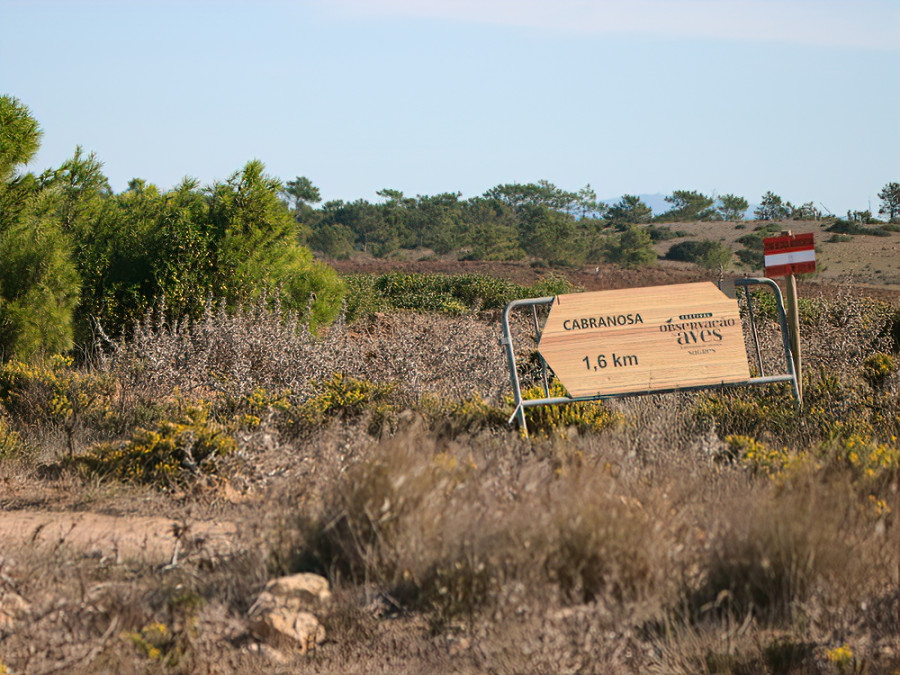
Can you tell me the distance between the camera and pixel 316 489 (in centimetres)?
411

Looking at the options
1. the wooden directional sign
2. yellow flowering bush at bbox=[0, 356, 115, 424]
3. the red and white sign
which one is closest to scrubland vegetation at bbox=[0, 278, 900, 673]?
the wooden directional sign

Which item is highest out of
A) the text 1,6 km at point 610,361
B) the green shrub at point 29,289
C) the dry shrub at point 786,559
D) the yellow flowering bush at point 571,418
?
the green shrub at point 29,289

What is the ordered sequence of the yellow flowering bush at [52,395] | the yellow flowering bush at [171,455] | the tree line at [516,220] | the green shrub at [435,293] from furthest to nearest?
1. the tree line at [516,220]
2. the green shrub at [435,293]
3. the yellow flowering bush at [52,395]
4. the yellow flowering bush at [171,455]

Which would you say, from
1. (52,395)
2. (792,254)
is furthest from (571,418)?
(52,395)

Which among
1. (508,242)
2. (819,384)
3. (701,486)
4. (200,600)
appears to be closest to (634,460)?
(701,486)

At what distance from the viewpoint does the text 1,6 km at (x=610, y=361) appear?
19.3 ft

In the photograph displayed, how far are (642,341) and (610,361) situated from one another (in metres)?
0.27

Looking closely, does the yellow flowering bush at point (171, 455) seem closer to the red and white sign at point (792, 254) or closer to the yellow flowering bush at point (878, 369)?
the red and white sign at point (792, 254)

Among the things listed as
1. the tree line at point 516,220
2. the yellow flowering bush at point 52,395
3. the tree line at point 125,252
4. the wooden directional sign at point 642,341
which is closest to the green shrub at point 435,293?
the tree line at point 125,252

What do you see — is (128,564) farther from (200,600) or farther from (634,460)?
(634,460)

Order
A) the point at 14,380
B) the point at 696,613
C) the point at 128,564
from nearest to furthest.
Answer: the point at 696,613
the point at 128,564
the point at 14,380

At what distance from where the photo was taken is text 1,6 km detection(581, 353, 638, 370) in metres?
Result: 5.89

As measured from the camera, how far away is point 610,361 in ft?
19.4

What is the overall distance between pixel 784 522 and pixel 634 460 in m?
1.33
